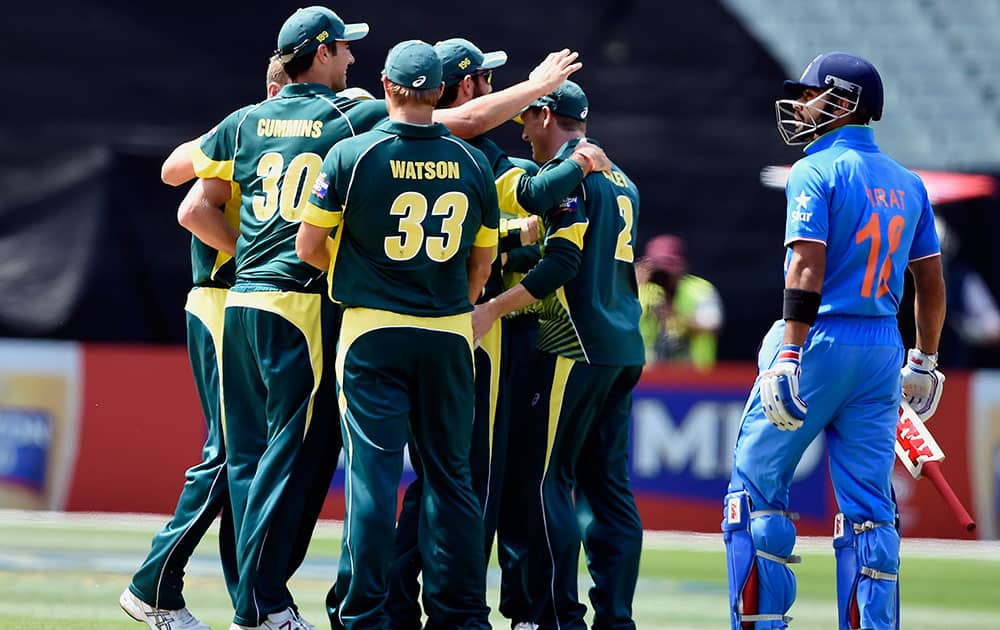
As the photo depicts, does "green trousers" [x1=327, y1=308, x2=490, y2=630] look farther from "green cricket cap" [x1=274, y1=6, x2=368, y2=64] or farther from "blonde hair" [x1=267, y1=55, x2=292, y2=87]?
"blonde hair" [x1=267, y1=55, x2=292, y2=87]

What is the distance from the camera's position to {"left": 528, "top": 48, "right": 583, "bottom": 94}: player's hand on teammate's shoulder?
6328 mm

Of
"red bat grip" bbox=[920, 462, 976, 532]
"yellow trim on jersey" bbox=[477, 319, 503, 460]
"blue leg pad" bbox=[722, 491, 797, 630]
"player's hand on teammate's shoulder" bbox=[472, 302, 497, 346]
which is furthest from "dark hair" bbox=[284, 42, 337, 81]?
"red bat grip" bbox=[920, 462, 976, 532]

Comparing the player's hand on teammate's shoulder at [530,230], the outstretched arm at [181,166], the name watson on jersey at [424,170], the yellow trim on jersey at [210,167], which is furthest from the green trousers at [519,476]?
the outstretched arm at [181,166]

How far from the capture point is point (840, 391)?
5973 mm

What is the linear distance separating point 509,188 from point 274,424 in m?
1.36

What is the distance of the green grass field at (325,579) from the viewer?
296 inches

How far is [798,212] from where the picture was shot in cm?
596

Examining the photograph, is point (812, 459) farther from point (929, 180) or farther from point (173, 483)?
point (173, 483)

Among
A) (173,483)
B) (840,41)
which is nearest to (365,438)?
(173,483)

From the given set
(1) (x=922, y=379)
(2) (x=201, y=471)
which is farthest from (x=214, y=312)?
(1) (x=922, y=379)

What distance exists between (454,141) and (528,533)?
5.48ft

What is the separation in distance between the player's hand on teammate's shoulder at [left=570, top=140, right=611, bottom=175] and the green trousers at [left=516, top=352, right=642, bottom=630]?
0.77 m

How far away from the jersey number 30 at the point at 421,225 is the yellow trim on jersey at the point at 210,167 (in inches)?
32.5

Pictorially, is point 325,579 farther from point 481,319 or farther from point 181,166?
point 181,166
